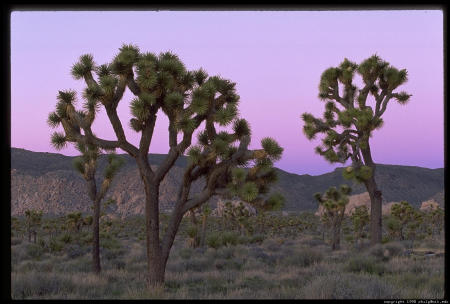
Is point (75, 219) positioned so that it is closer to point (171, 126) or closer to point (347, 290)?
point (171, 126)

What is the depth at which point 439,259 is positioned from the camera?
15.1m

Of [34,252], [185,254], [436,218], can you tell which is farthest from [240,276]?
[436,218]

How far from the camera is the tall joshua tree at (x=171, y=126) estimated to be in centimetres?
999

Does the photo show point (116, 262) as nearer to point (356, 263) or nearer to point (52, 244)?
point (52, 244)

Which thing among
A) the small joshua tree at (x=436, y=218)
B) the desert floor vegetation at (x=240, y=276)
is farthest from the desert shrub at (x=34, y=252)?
the small joshua tree at (x=436, y=218)

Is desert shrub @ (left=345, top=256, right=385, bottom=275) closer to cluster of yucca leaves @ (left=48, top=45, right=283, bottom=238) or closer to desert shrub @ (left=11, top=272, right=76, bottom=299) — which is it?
cluster of yucca leaves @ (left=48, top=45, right=283, bottom=238)

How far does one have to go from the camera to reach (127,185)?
8000 cm

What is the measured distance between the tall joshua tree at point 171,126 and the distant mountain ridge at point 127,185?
63.3 meters

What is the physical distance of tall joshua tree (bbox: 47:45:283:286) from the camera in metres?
9.99

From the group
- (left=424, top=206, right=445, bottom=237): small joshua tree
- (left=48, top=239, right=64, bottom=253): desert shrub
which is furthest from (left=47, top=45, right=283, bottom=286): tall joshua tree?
(left=424, top=206, right=445, bottom=237): small joshua tree

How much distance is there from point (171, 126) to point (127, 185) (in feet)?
235

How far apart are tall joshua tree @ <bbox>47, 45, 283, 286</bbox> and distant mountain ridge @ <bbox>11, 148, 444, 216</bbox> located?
6335 cm

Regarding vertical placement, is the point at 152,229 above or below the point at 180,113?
→ below

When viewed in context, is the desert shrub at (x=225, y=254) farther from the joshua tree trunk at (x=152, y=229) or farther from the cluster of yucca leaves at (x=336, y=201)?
the joshua tree trunk at (x=152, y=229)
